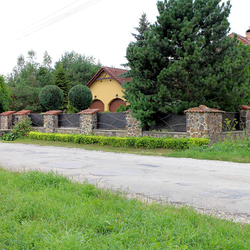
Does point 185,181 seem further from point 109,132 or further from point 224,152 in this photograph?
point 109,132

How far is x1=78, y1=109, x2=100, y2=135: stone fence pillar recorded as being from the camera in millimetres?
18531

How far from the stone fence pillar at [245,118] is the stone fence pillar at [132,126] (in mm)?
6406

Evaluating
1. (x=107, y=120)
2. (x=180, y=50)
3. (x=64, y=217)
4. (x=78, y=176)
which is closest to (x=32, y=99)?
(x=107, y=120)

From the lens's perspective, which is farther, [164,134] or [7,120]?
[7,120]

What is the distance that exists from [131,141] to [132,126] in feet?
5.02

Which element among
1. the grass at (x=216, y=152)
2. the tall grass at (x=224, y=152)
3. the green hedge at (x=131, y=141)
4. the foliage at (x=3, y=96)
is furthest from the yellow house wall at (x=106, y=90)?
the tall grass at (x=224, y=152)

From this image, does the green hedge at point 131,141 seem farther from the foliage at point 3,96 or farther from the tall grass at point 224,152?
the foliage at point 3,96

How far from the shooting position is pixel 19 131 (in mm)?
22094

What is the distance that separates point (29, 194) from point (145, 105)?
1041cm

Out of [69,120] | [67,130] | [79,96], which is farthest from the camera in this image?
[79,96]

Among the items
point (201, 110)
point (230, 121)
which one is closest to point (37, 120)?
point (201, 110)

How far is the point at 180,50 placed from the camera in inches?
534

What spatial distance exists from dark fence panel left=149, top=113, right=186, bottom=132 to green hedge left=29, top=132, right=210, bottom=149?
5.89 feet

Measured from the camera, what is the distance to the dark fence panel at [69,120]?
67.4 feet
